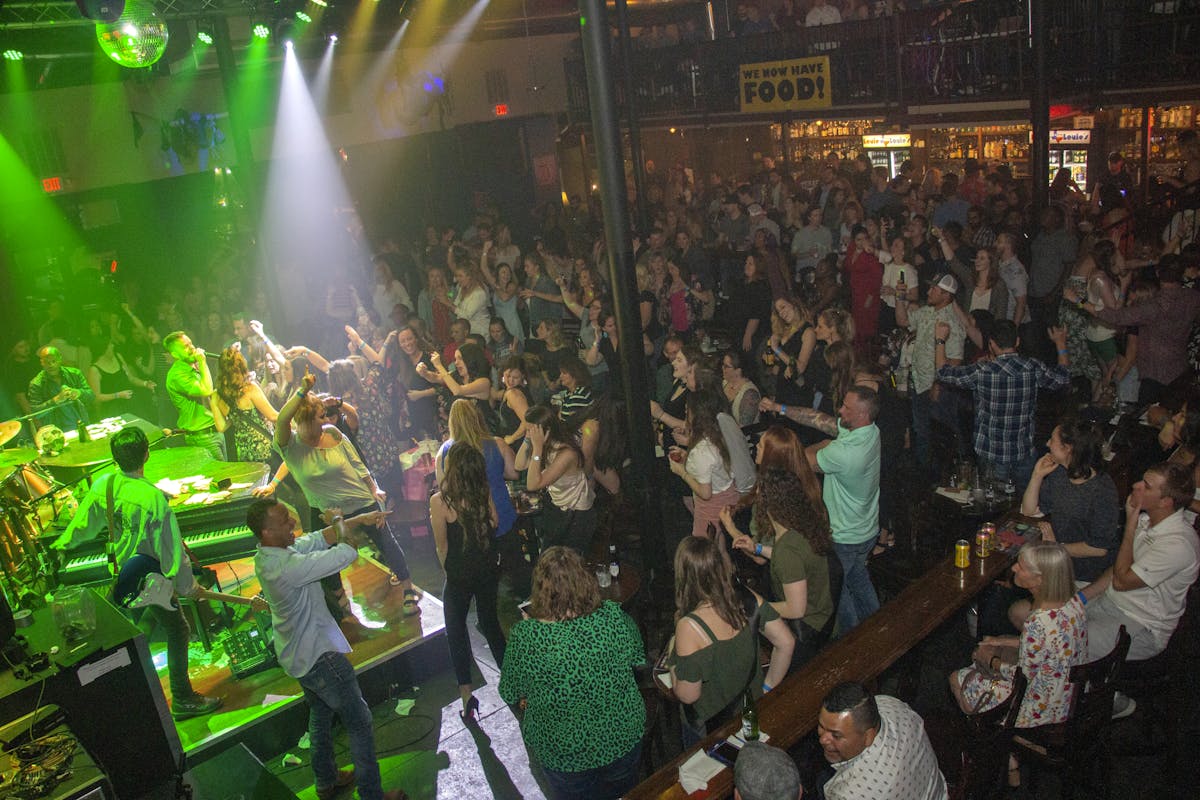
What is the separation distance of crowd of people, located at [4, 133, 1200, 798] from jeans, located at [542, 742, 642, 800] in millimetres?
11

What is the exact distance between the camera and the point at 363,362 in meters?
7.28

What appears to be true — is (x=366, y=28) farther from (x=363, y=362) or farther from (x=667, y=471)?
(x=667, y=471)

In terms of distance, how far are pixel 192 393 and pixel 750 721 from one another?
17.2 feet

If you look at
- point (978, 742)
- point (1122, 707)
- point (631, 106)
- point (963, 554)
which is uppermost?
point (631, 106)

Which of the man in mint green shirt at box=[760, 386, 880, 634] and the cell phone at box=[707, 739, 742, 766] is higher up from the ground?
the man in mint green shirt at box=[760, 386, 880, 634]

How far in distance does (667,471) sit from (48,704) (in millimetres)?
4501

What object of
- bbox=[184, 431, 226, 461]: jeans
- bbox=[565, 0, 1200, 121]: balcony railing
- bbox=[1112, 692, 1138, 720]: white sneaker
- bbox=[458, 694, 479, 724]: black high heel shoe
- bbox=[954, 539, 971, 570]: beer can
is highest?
bbox=[565, 0, 1200, 121]: balcony railing

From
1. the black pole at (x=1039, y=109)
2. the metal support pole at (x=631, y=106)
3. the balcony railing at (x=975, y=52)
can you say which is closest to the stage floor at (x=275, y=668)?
the metal support pole at (x=631, y=106)

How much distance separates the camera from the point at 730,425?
5031 mm

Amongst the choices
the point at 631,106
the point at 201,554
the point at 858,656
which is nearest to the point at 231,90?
the point at 631,106

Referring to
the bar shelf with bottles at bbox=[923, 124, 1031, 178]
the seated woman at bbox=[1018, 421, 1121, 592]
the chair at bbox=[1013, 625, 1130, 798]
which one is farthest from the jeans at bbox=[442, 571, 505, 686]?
the bar shelf with bottles at bbox=[923, 124, 1031, 178]

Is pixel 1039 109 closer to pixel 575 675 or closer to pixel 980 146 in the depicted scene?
pixel 980 146

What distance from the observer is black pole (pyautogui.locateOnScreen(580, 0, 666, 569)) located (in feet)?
15.7

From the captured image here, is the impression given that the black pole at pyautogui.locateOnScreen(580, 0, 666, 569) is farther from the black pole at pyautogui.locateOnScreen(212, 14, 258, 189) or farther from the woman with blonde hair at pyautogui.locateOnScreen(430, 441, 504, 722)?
the black pole at pyautogui.locateOnScreen(212, 14, 258, 189)
